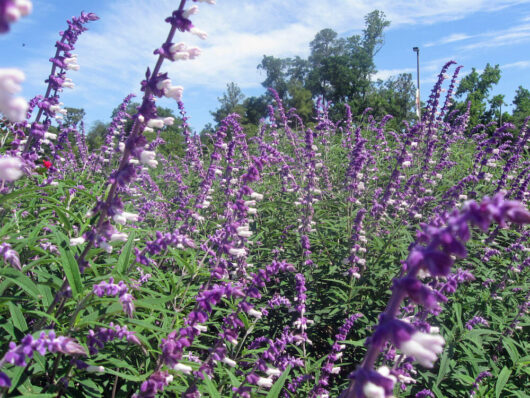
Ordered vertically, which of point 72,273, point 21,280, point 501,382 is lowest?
point 501,382

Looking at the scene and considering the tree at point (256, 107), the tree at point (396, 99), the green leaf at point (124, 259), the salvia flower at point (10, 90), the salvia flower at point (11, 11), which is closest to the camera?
the salvia flower at point (11, 11)

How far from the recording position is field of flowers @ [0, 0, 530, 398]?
1.63 meters

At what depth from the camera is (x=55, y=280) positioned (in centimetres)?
290

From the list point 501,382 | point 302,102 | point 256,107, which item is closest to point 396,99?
point 302,102

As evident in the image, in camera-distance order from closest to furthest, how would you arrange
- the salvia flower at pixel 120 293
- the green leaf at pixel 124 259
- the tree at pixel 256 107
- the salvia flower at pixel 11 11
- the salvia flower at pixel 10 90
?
the salvia flower at pixel 11 11
the salvia flower at pixel 10 90
the salvia flower at pixel 120 293
the green leaf at pixel 124 259
the tree at pixel 256 107

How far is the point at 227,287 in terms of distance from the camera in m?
2.46

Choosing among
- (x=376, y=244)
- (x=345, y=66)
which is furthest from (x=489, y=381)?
(x=345, y=66)

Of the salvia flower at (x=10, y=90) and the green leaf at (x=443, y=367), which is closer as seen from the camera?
the salvia flower at (x=10, y=90)

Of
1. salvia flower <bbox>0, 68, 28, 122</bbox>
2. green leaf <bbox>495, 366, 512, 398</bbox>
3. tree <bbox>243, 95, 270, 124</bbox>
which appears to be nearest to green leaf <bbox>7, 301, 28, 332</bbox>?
salvia flower <bbox>0, 68, 28, 122</bbox>

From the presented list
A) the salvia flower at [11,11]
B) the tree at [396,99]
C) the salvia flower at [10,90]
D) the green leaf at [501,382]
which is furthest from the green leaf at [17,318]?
the tree at [396,99]

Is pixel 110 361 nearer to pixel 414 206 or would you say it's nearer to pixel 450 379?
pixel 450 379

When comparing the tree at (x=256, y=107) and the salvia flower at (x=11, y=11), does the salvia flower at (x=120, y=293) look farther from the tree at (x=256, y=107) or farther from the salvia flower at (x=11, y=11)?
the tree at (x=256, y=107)

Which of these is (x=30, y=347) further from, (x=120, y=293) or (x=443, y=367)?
(x=443, y=367)

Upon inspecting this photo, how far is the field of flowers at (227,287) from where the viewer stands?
1631 millimetres
